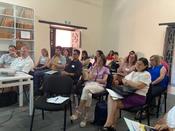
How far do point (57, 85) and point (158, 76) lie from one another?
6.29 feet

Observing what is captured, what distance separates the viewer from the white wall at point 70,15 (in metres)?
5.78

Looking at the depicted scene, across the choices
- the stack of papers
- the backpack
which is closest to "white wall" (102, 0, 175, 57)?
the backpack

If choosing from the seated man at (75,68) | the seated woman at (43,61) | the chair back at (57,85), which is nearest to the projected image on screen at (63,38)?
the seated woman at (43,61)

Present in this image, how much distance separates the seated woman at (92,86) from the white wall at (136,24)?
3.33 meters

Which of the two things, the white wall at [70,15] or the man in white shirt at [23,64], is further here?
the white wall at [70,15]

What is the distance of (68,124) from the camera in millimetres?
2916

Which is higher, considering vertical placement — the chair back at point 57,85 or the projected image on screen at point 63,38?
the projected image on screen at point 63,38

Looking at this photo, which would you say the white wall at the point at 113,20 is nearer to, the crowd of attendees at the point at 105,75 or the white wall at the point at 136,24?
the white wall at the point at 136,24

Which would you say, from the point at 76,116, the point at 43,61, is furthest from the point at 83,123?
the point at 43,61

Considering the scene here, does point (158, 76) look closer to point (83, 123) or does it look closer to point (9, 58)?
point (83, 123)

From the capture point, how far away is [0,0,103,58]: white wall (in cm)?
578

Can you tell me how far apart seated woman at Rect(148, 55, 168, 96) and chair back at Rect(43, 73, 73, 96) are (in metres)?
1.49

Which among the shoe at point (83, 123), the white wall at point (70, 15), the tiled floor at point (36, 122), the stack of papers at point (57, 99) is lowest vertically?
the tiled floor at point (36, 122)

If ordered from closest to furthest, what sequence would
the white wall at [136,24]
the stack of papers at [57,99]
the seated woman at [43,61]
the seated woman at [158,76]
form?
1. the stack of papers at [57,99]
2. the seated woman at [158,76]
3. the seated woman at [43,61]
4. the white wall at [136,24]
